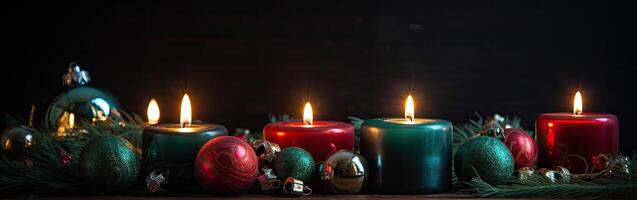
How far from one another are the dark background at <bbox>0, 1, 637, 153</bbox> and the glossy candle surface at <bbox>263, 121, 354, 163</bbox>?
25.7 inches

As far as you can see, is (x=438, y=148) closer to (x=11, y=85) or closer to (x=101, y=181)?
(x=101, y=181)

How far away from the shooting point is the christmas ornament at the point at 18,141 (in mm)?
942

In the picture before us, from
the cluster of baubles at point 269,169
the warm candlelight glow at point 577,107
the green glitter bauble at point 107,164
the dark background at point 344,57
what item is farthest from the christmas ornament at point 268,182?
the dark background at point 344,57

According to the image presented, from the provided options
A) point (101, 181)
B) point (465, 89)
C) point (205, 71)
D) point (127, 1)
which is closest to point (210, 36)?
point (205, 71)

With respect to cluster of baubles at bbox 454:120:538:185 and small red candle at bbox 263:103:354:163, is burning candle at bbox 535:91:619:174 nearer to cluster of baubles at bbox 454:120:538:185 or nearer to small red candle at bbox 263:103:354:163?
cluster of baubles at bbox 454:120:538:185

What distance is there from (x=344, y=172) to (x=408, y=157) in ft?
0.22

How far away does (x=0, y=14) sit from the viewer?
4.33ft

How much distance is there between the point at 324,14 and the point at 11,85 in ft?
2.04

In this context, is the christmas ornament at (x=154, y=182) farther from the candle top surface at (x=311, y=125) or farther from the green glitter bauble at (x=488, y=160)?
the green glitter bauble at (x=488, y=160)

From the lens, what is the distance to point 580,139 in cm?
76

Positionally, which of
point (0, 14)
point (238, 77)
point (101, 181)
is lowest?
point (101, 181)

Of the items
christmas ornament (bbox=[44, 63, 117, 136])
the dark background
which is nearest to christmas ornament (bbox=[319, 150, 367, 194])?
christmas ornament (bbox=[44, 63, 117, 136])

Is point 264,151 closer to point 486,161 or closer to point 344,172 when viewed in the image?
point 344,172

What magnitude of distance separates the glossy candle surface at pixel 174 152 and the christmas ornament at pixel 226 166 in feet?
0.10
